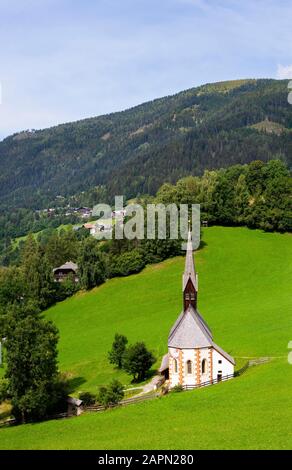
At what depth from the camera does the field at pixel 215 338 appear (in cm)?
4178

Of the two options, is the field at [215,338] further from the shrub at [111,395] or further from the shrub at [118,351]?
the shrub at [111,395]

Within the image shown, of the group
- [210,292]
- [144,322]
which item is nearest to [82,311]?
[144,322]

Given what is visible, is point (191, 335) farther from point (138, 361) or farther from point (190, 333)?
point (138, 361)

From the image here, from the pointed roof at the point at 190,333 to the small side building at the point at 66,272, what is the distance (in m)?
60.2

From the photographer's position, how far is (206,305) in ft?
305

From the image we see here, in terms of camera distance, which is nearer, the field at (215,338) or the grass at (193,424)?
the grass at (193,424)

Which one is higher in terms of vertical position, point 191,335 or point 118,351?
point 191,335

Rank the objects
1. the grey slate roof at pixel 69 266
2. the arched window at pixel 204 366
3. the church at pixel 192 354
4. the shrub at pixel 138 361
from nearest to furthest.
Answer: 1. the church at pixel 192 354
2. the arched window at pixel 204 366
3. the shrub at pixel 138 361
4. the grey slate roof at pixel 69 266

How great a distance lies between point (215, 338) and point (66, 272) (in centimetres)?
5601

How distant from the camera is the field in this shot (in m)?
41.8

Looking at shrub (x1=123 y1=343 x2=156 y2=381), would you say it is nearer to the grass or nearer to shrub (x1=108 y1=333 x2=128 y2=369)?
shrub (x1=108 y1=333 x2=128 y2=369)

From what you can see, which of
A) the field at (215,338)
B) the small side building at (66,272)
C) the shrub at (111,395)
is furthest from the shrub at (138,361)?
the small side building at (66,272)

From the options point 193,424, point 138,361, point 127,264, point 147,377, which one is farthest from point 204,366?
point 127,264

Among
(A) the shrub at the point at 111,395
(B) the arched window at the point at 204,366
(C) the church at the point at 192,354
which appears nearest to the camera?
(A) the shrub at the point at 111,395
